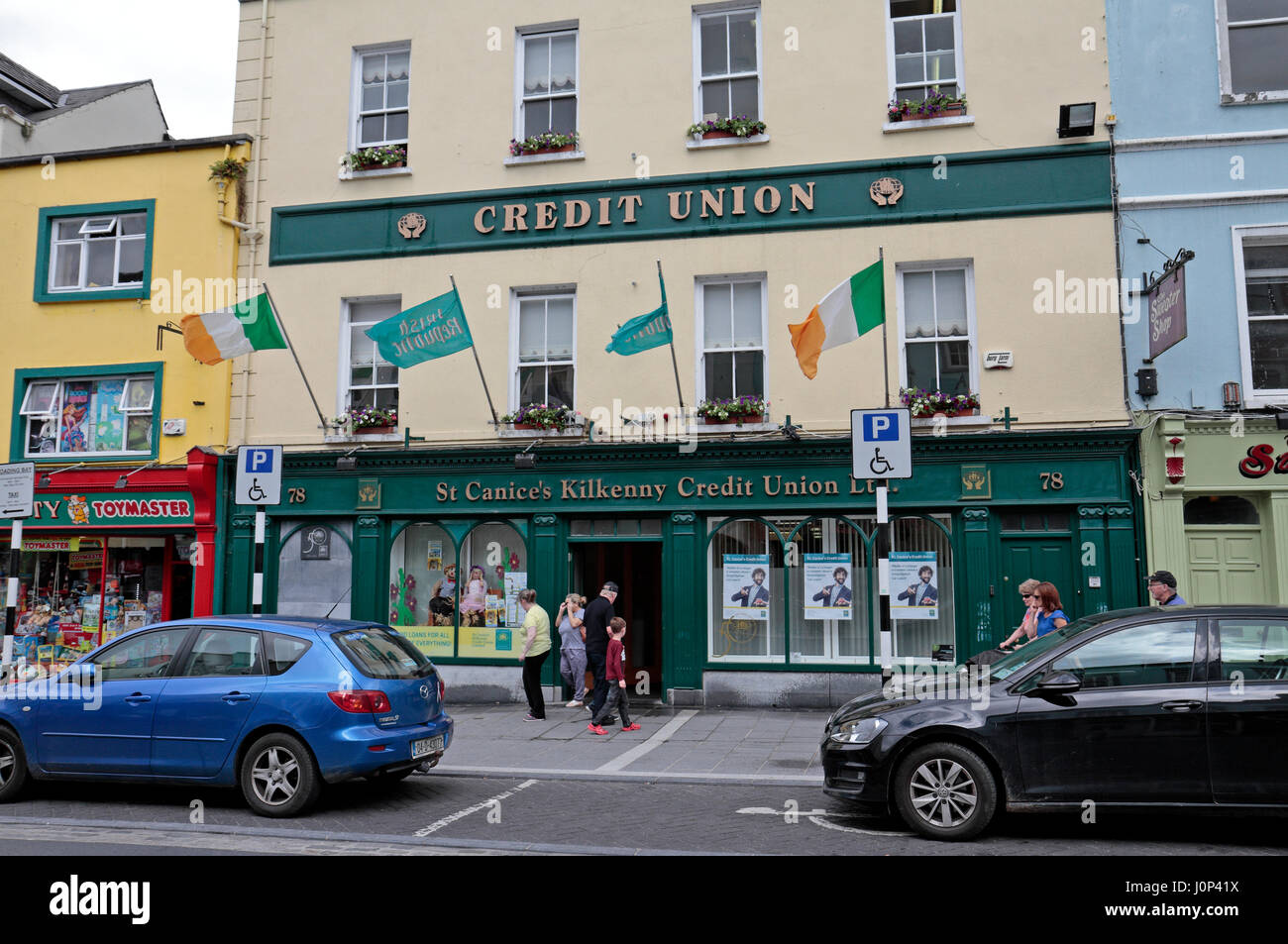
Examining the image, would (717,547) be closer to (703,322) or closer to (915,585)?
(915,585)

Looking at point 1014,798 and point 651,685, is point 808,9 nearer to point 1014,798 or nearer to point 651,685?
point 651,685

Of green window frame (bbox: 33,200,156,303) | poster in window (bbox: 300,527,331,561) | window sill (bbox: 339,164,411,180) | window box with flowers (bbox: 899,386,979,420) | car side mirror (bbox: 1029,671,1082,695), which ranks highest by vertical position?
window sill (bbox: 339,164,411,180)

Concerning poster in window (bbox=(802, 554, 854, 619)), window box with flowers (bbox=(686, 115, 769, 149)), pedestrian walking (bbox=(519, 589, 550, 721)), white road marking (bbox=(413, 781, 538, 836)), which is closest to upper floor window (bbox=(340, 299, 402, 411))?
pedestrian walking (bbox=(519, 589, 550, 721))

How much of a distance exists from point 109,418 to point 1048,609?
14.8 m

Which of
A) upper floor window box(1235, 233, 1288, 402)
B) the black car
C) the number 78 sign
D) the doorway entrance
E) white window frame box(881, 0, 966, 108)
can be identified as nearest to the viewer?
the black car

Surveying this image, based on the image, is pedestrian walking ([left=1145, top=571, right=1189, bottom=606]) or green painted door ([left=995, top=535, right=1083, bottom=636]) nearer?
pedestrian walking ([left=1145, top=571, right=1189, bottom=606])

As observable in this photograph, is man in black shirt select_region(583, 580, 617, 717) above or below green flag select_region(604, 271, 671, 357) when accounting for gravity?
below

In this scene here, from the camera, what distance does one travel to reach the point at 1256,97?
42.2ft

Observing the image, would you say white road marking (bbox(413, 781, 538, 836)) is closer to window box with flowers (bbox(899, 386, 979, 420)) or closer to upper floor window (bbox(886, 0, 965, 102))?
window box with flowers (bbox(899, 386, 979, 420))

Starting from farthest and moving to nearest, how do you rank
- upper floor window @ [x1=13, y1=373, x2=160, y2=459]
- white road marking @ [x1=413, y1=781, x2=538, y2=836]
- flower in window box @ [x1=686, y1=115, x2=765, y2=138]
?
1. upper floor window @ [x1=13, y1=373, x2=160, y2=459]
2. flower in window box @ [x1=686, y1=115, x2=765, y2=138]
3. white road marking @ [x1=413, y1=781, x2=538, y2=836]

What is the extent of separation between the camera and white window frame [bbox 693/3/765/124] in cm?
1453

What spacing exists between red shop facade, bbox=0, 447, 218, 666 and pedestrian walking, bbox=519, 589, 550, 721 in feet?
19.5

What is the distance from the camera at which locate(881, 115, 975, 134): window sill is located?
44.9 feet

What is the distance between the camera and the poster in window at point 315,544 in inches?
600
